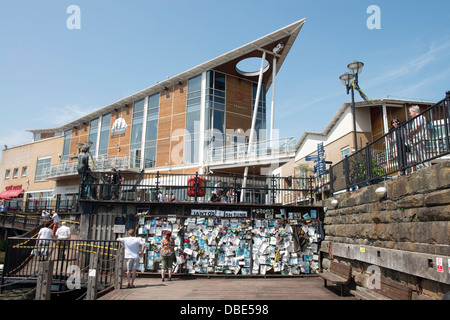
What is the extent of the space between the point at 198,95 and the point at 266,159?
950cm

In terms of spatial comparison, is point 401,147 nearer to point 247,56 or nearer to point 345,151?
point 345,151

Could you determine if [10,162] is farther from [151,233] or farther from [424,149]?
[424,149]

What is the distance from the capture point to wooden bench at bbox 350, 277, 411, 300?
19.0 ft

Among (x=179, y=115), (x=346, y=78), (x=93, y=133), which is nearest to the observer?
(x=346, y=78)

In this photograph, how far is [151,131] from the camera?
30828 millimetres

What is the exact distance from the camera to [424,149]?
6098 mm

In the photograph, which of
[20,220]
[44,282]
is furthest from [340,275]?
[20,220]

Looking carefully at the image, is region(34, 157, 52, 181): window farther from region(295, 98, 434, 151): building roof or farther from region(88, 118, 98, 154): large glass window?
region(295, 98, 434, 151): building roof

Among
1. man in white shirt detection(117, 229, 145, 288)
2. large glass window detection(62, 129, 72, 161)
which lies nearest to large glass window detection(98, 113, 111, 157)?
large glass window detection(62, 129, 72, 161)

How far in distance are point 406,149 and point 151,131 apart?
26512mm

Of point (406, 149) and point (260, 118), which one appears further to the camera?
point (260, 118)

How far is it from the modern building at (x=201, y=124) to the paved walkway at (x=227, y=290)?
43.2 ft

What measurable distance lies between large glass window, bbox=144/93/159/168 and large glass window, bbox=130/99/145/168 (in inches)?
36.6
